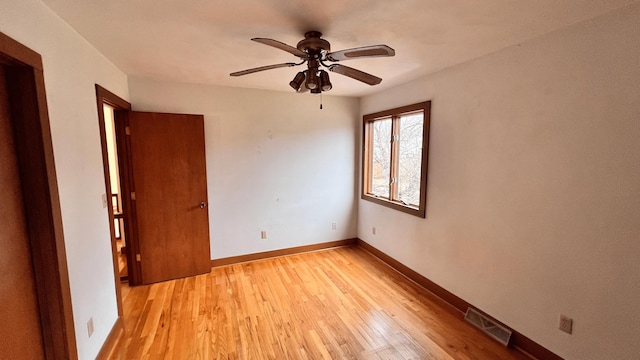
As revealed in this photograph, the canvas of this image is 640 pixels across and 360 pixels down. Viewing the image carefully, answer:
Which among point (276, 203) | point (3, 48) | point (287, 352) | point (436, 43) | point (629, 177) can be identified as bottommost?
point (287, 352)

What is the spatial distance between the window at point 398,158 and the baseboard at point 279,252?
82 cm

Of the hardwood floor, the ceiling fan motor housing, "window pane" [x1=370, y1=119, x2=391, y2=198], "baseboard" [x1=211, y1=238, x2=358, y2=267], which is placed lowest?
the hardwood floor

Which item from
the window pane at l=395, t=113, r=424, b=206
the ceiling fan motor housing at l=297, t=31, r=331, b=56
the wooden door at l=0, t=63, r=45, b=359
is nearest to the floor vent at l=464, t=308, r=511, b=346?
the window pane at l=395, t=113, r=424, b=206

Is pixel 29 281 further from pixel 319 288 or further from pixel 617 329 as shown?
pixel 617 329

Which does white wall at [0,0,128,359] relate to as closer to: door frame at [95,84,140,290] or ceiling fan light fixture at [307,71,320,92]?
door frame at [95,84,140,290]

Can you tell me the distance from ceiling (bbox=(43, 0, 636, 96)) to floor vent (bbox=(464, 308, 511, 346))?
7.18 feet

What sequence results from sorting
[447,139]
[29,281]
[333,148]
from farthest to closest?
1. [333,148]
2. [447,139]
3. [29,281]

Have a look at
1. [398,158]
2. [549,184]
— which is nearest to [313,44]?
[549,184]

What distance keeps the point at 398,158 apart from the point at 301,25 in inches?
85.2

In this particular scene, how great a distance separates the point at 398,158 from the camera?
3.38 meters

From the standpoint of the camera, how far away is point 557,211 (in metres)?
1.77

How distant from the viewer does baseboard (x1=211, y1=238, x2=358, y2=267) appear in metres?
3.44

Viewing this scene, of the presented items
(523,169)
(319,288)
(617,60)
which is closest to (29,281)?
(319,288)

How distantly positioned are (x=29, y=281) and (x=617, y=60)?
11.1 feet
